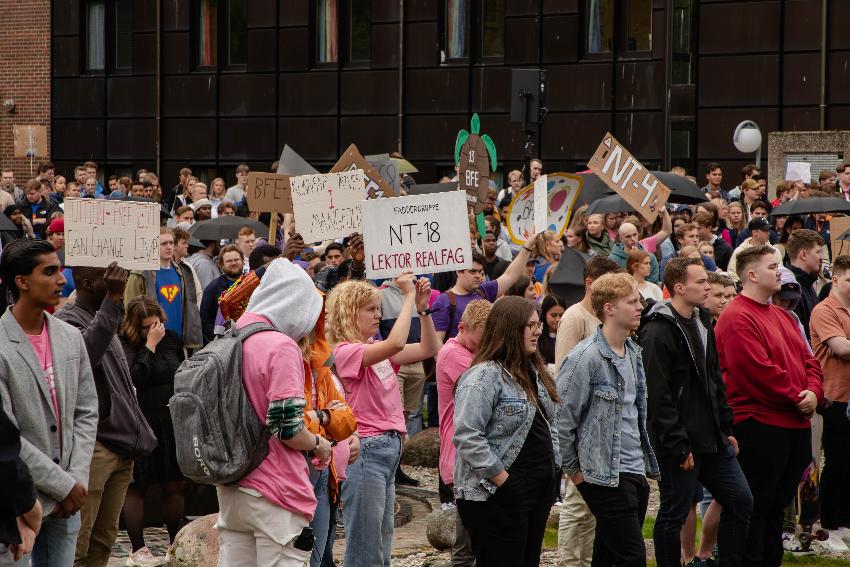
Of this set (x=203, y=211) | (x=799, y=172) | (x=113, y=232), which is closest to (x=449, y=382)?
(x=113, y=232)

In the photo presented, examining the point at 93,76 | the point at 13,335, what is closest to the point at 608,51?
the point at 93,76

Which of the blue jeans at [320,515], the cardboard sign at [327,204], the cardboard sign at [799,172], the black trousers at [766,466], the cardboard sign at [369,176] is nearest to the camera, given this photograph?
the blue jeans at [320,515]

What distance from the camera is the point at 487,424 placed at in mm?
6840

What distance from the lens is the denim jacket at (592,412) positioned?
724 centimetres

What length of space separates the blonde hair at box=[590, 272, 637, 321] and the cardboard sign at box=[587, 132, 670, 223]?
232 inches

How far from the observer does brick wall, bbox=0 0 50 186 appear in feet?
99.9

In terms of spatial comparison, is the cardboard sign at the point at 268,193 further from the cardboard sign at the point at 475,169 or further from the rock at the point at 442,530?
the rock at the point at 442,530

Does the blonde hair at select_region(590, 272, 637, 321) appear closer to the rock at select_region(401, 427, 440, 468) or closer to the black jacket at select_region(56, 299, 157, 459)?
the black jacket at select_region(56, 299, 157, 459)

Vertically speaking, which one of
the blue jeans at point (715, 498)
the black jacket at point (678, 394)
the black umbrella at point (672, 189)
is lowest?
the blue jeans at point (715, 498)

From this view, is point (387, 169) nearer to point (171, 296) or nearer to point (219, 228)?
point (219, 228)

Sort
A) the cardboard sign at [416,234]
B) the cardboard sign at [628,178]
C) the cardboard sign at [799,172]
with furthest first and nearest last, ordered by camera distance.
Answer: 1. the cardboard sign at [799,172]
2. the cardboard sign at [628,178]
3. the cardboard sign at [416,234]

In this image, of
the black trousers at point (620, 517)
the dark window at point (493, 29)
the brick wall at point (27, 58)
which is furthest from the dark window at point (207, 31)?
the black trousers at point (620, 517)

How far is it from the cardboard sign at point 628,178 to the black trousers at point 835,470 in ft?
13.1

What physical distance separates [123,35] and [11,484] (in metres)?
25.8
